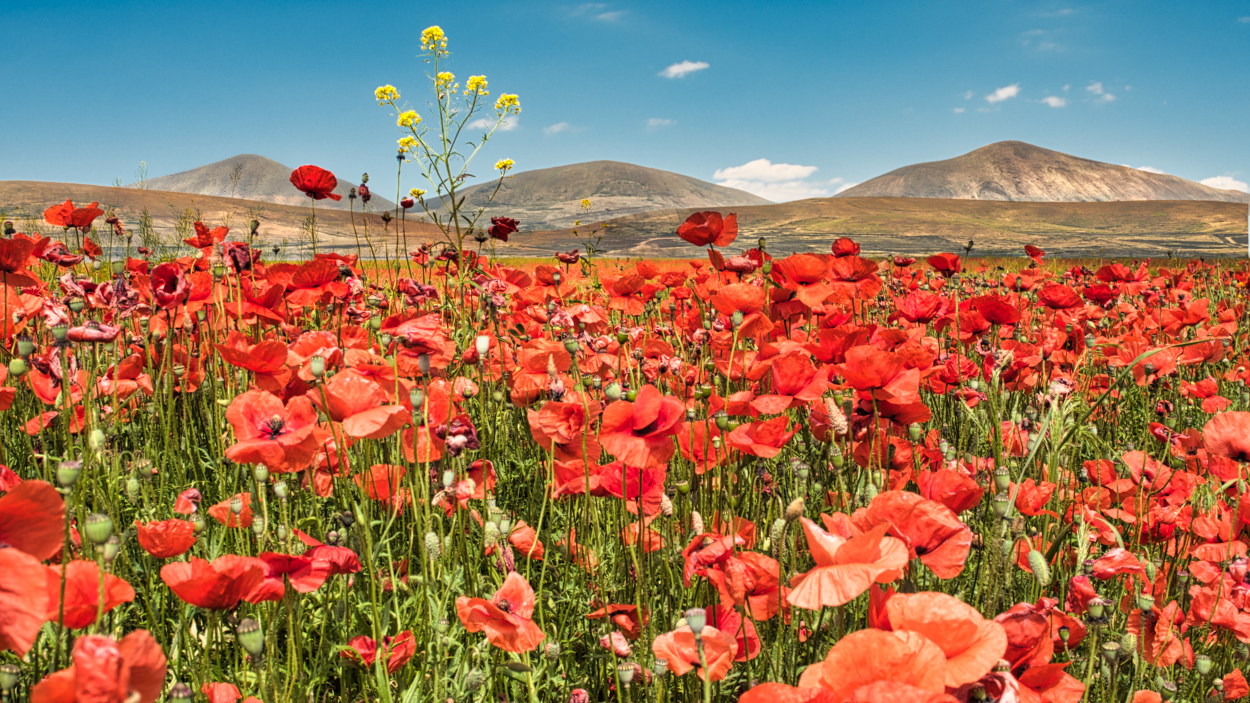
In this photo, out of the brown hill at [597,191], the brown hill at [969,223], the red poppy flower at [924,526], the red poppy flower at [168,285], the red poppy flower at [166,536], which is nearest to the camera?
the red poppy flower at [924,526]

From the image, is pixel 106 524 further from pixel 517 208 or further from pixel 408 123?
pixel 517 208

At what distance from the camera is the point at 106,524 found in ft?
2.05

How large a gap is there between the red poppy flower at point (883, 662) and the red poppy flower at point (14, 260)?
2423 millimetres

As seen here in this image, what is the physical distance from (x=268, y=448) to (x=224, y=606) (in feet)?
0.73

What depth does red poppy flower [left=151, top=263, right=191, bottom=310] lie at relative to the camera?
154 centimetres

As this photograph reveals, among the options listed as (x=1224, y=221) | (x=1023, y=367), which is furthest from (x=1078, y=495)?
(x=1224, y=221)

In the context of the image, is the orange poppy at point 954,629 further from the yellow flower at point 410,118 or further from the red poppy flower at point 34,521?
the yellow flower at point 410,118

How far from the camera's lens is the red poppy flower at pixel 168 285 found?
1.54m

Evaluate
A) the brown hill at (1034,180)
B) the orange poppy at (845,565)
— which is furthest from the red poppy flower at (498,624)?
the brown hill at (1034,180)

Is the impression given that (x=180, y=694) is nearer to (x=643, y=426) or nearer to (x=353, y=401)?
(x=353, y=401)

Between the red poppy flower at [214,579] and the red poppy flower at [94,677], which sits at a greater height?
the red poppy flower at [94,677]

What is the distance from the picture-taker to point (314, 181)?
8.00 feet

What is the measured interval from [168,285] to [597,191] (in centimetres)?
14839

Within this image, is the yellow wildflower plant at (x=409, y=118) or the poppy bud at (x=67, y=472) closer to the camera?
the poppy bud at (x=67, y=472)
